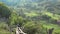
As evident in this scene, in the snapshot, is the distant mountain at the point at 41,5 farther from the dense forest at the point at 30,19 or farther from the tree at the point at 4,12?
the tree at the point at 4,12

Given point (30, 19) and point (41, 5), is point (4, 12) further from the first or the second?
point (41, 5)

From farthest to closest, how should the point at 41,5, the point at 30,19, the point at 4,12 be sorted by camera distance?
the point at 41,5
the point at 30,19
the point at 4,12

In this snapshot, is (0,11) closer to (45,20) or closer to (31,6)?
(45,20)

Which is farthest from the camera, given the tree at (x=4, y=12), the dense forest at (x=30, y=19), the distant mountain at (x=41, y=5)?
the distant mountain at (x=41, y=5)

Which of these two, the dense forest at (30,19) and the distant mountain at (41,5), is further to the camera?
the distant mountain at (41,5)

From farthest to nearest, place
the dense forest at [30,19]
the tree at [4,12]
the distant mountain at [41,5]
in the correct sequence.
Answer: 1. the distant mountain at [41,5]
2. the tree at [4,12]
3. the dense forest at [30,19]

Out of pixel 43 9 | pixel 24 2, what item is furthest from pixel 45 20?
pixel 24 2

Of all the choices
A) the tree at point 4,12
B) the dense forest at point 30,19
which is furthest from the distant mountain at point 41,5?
the tree at point 4,12

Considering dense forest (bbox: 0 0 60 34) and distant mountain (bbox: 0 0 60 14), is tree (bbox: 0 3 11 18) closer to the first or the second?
dense forest (bbox: 0 0 60 34)

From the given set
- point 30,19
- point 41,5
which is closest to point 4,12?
point 30,19

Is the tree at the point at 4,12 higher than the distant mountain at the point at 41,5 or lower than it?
higher
